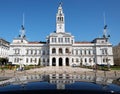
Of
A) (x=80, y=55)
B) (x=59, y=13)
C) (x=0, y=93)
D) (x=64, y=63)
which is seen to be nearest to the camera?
(x=0, y=93)

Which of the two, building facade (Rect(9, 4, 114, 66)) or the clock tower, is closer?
building facade (Rect(9, 4, 114, 66))

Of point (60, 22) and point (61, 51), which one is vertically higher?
point (60, 22)

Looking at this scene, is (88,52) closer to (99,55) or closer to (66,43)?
(99,55)

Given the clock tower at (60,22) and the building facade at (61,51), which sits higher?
the clock tower at (60,22)

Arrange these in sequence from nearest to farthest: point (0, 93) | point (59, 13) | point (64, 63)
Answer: point (0, 93) → point (64, 63) → point (59, 13)

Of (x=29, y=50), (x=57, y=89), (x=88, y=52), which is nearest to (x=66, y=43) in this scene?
(x=88, y=52)

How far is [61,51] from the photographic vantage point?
84.1 m

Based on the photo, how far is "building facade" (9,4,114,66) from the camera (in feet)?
272

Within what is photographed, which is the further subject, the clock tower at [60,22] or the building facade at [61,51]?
the clock tower at [60,22]

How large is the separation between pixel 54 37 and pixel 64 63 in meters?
13.6

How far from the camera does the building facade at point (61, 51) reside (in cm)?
8281

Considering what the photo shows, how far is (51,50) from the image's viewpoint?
269ft

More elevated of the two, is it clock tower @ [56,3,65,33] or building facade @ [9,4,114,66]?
clock tower @ [56,3,65,33]

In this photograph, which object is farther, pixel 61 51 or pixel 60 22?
pixel 60 22
